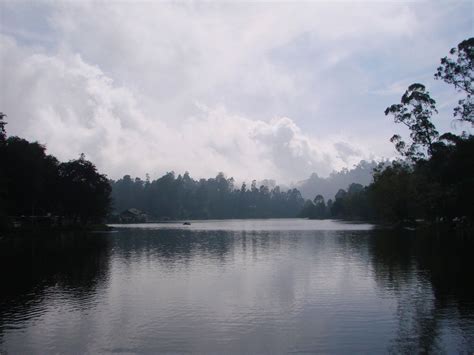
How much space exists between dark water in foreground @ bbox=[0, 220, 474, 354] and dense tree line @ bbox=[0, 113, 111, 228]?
38.2m

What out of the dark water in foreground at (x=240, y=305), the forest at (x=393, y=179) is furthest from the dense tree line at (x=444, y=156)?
the dark water in foreground at (x=240, y=305)

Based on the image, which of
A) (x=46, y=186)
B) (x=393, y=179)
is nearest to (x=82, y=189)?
(x=46, y=186)

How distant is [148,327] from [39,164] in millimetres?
A: 70078

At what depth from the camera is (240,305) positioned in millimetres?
22359

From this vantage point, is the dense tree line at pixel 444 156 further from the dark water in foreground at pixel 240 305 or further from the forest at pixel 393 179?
the dark water in foreground at pixel 240 305

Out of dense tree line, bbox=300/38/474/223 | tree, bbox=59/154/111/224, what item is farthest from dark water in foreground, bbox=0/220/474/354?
tree, bbox=59/154/111/224

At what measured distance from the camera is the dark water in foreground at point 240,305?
16.3 metres

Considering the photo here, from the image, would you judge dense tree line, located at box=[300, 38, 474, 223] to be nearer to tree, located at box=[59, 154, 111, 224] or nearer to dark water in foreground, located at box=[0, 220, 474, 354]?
dark water in foreground, located at box=[0, 220, 474, 354]

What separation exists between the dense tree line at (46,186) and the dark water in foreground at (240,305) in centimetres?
3820

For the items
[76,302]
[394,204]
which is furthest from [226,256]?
[394,204]

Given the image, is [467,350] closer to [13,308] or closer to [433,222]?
[13,308]

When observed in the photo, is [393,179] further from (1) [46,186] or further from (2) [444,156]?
(1) [46,186]

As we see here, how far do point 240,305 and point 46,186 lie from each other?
259ft

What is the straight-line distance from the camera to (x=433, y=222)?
92312 mm
